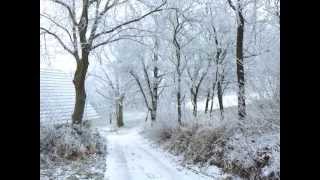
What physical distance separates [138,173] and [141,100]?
1997cm

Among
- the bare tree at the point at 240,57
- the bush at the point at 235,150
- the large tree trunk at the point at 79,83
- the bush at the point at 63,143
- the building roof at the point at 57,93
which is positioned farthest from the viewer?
the building roof at the point at 57,93

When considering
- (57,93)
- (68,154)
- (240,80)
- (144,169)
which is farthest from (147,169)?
(57,93)

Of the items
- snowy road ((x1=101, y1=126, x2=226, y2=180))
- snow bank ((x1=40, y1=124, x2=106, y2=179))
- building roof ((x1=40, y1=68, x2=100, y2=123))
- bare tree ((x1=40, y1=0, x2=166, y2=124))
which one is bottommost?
snowy road ((x1=101, y1=126, x2=226, y2=180))

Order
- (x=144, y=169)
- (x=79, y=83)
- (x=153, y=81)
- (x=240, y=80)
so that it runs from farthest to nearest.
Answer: (x=153, y=81) → (x=79, y=83) → (x=240, y=80) → (x=144, y=169)

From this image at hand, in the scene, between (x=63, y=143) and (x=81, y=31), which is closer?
Answer: (x=63, y=143)

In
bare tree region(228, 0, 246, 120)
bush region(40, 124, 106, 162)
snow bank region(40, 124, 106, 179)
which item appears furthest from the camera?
bare tree region(228, 0, 246, 120)

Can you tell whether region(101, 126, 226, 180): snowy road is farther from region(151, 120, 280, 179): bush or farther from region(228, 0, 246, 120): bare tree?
region(228, 0, 246, 120): bare tree

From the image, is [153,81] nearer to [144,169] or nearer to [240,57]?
[240,57]

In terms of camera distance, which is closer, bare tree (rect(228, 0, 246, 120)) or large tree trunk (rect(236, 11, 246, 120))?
large tree trunk (rect(236, 11, 246, 120))

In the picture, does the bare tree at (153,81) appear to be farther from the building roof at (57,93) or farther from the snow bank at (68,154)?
the snow bank at (68,154)

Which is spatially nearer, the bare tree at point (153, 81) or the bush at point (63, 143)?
the bush at point (63, 143)

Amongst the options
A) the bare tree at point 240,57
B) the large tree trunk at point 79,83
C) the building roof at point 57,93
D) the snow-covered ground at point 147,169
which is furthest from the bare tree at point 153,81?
the bare tree at point 240,57

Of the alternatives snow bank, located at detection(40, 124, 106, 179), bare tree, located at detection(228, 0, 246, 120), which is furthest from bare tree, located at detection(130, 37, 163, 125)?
snow bank, located at detection(40, 124, 106, 179)
